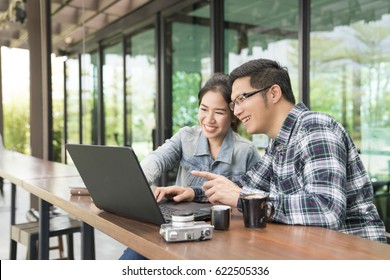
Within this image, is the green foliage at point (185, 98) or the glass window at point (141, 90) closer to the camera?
the green foliage at point (185, 98)

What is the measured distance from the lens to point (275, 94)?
1506 mm

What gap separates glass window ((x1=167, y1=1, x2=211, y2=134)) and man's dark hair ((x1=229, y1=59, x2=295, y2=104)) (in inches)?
116

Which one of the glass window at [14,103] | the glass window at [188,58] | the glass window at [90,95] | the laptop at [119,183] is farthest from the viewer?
the glass window at [90,95]

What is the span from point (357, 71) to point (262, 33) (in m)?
0.97

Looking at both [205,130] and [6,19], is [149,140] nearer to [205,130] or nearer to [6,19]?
[6,19]

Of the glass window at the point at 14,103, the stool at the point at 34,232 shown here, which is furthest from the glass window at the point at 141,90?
the stool at the point at 34,232

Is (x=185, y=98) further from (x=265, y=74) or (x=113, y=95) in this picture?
(x=265, y=74)

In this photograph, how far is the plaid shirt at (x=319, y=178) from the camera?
123 cm

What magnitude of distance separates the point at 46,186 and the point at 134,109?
3.64 metres

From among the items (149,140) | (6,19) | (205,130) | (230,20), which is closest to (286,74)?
(205,130)

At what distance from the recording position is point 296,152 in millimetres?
1368

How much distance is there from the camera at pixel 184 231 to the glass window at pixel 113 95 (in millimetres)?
4854

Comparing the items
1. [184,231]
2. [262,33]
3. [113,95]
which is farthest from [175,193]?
[113,95]

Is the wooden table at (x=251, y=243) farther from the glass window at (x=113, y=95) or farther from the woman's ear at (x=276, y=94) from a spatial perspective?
the glass window at (x=113, y=95)
